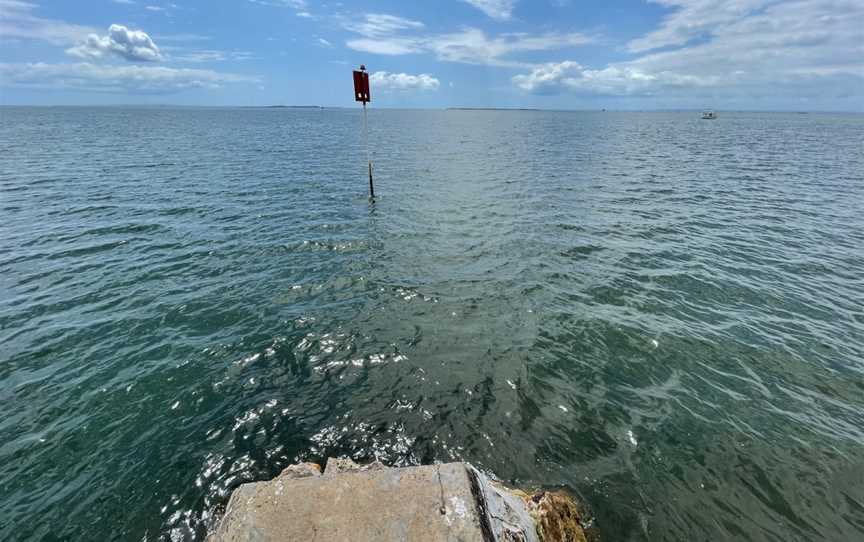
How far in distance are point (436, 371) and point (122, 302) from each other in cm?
1030

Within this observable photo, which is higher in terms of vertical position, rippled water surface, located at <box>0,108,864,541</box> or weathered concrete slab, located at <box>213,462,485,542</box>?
weathered concrete slab, located at <box>213,462,485,542</box>

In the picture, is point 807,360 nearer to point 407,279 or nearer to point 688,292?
point 688,292

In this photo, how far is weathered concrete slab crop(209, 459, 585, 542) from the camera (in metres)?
3.69

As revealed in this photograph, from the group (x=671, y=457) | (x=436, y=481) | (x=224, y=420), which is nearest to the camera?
(x=436, y=481)

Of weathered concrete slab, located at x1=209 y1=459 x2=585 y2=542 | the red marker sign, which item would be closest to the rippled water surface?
weathered concrete slab, located at x1=209 y1=459 x2=585 y2=542

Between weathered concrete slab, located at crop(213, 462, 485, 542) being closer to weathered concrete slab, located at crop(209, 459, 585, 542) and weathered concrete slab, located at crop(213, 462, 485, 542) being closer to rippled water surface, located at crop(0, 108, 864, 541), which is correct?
weathered concrete slab, located at crop(209, 459, 585, 542)

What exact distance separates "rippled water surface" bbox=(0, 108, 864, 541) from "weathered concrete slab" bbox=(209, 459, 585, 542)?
9.74 feet

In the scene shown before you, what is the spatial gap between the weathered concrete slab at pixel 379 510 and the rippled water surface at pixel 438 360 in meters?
2.97

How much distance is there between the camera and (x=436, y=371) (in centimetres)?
959

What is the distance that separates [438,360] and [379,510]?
6.09 meters

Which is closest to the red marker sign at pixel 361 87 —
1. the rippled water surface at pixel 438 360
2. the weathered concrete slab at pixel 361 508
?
the rippled water surface at pixel 438 360

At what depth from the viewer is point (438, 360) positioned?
9.97 metres

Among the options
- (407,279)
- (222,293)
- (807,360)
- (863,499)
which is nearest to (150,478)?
(222,293)

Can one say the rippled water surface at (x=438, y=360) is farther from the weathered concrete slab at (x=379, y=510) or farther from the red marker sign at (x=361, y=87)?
the red marker sign at (x=361, y=87)
